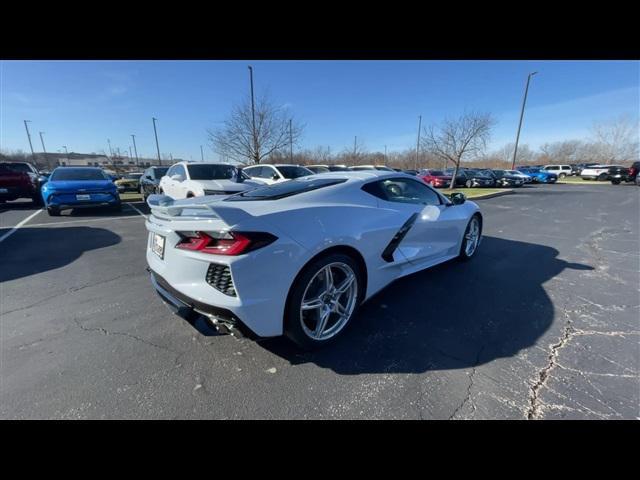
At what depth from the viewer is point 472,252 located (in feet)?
15.6

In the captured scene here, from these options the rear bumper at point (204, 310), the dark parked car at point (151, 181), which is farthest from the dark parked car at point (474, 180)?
the rear bumper at point (204, 310)

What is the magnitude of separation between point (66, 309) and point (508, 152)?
93976 millimetres

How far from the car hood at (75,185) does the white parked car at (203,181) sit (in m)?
1.64

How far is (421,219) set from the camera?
3430mm

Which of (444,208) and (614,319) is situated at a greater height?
(444,208)

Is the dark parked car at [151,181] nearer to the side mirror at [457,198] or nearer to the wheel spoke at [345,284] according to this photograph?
the side mirror at [457,198]

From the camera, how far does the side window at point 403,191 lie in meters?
3.16

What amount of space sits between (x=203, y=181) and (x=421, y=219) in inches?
252

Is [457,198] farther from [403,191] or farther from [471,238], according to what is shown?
[403,191]

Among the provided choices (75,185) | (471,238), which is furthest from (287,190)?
(75,185)
